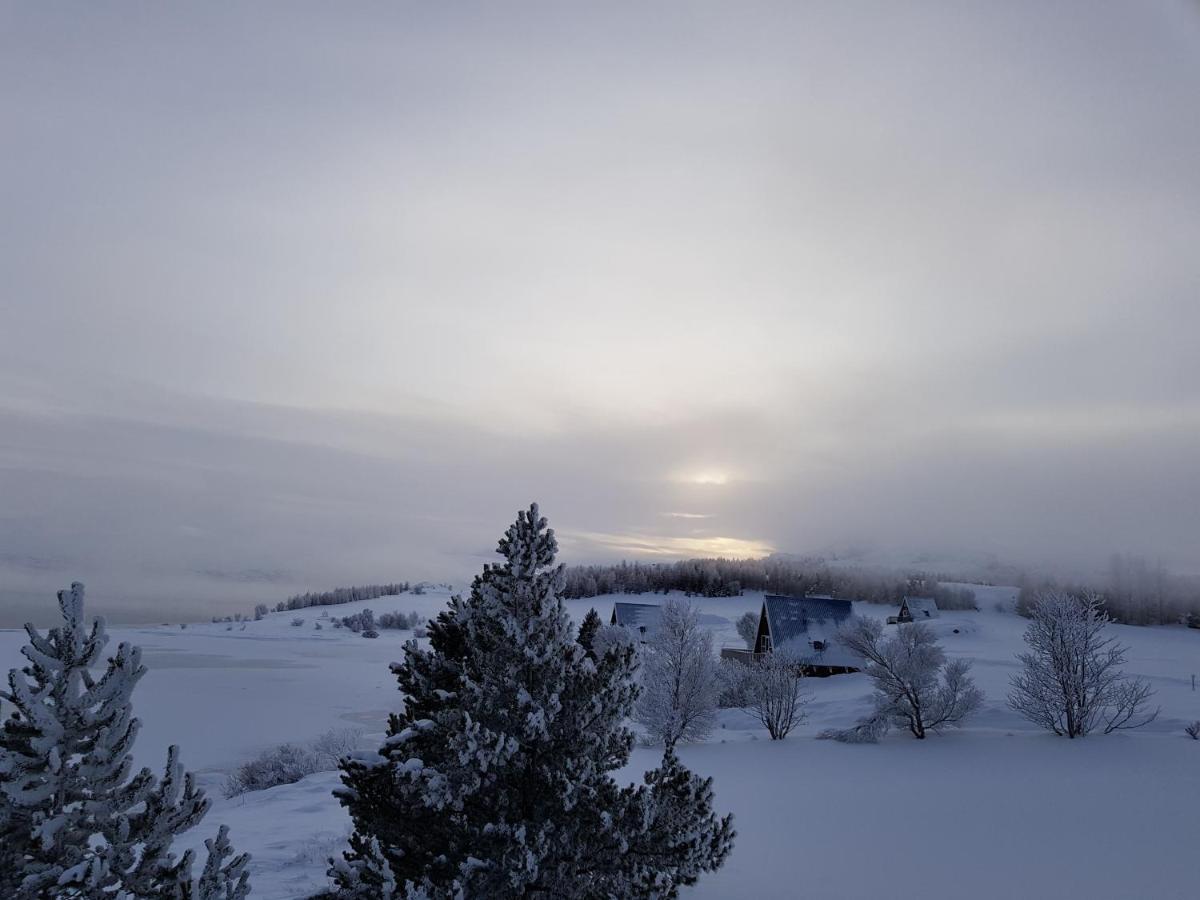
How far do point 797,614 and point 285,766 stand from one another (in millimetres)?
34331

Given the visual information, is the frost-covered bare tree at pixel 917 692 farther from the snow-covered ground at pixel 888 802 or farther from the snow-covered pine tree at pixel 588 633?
the snow-covered pine tree at pixel 588 633

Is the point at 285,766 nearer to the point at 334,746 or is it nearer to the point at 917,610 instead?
the point at 334,746

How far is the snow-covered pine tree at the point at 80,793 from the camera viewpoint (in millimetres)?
4375

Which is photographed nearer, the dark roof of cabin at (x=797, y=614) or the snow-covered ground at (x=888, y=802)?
the snow-covered ground at (x=888, y=802)

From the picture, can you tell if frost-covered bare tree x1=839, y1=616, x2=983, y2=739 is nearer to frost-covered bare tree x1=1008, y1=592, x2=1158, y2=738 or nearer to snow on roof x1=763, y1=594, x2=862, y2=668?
frost-covered bare tree x1=1008, y1=592, x2=1158, y2=738

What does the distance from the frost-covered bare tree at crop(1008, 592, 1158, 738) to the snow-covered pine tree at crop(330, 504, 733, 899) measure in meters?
25.4

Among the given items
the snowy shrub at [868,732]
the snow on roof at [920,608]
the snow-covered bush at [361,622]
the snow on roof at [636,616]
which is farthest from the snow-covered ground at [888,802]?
the snow-covered bush at [361,622]

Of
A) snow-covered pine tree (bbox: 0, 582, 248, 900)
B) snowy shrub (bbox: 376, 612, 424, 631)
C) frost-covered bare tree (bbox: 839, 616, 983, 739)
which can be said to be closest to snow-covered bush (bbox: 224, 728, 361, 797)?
snow-covered pine tree (bbox: 0, 582, 248, 900)

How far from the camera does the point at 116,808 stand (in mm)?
4719

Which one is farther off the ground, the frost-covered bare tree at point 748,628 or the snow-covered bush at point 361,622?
the frost-covered bare tree at point 748,628

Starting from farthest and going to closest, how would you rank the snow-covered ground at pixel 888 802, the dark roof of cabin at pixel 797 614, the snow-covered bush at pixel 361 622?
the snow-covered bush at pixel 361 622, the dark roof of cabin at pixel 797 614, the snow-covered ground at pixel 888 802

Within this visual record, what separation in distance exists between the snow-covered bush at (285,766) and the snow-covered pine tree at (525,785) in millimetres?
18239

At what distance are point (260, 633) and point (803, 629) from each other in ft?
299

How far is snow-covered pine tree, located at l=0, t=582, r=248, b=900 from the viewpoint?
4375 mm
